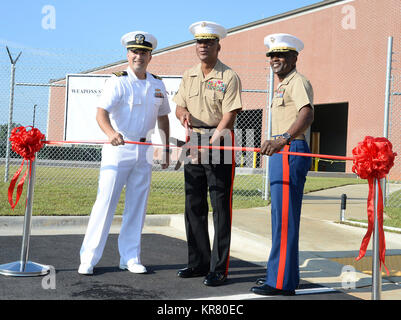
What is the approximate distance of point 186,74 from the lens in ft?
15.1

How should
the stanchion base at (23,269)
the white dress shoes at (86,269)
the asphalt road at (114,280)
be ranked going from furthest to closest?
the white dress shoes at (86,269) < the stanchion base at (23,269) < the asphalt road at (114,280)

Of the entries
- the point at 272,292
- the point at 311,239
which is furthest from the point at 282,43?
the point at 311,239

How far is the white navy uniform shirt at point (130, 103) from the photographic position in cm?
443

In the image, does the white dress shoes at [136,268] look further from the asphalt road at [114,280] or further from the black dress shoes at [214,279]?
the black dress shoes at [214,279]

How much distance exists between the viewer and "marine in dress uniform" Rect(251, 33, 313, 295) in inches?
155

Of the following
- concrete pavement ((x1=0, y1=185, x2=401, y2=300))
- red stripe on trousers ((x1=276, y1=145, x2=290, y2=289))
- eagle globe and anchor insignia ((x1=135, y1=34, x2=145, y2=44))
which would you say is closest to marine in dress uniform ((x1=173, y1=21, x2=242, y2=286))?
eagle globe and anchor insignia ((x1=135, y1=34, x2=145, y2=44))

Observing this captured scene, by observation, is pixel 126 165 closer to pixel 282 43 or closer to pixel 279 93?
pixel 279 93

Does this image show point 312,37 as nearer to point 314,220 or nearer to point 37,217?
point 314,220

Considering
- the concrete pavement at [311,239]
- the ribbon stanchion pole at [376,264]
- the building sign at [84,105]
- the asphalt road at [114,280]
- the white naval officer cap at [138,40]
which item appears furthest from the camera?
→ the building sign at [84,105]

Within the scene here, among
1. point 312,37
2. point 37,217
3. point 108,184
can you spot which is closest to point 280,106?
point 108,184

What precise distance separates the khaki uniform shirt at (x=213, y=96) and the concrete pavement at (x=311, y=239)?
5.86 ft

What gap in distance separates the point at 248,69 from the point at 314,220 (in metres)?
18.2

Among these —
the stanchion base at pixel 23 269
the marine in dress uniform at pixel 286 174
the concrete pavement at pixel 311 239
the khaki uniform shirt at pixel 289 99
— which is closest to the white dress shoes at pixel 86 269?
the stanchion base at pixel 23 269

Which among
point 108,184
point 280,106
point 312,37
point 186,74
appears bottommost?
point 108,184
